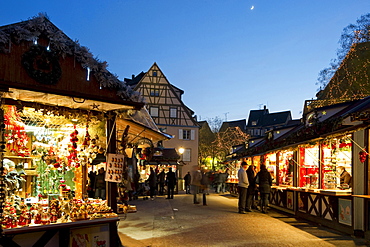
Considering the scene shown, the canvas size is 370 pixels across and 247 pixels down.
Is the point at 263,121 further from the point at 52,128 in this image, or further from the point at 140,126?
the point at 52,128

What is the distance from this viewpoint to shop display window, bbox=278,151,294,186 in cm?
1681

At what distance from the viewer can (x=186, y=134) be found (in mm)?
47250

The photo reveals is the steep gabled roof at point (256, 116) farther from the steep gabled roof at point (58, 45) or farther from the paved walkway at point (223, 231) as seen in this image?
the steep gabled roof at point (58, 45)

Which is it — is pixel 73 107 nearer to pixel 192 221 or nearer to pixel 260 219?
pixel 192 221

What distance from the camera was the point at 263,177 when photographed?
1573cm

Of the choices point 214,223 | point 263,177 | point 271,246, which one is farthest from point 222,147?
point 271,246

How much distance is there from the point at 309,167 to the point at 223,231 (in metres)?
5.86

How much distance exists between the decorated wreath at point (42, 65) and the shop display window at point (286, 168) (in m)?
11.5

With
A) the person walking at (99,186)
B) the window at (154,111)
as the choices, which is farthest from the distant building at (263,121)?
the person walking at (99,186)

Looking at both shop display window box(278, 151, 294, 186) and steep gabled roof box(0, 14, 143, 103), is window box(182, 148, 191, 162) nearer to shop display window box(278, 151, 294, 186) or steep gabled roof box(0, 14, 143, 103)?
shop display window box(278, 151, 294, 186)

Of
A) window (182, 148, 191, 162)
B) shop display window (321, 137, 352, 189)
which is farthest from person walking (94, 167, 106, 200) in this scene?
window (182, 148, 191, 162)

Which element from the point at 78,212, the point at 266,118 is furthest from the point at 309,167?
the point at 266,118

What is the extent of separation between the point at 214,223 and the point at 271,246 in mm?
3691

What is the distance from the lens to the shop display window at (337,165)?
40.9 ft
